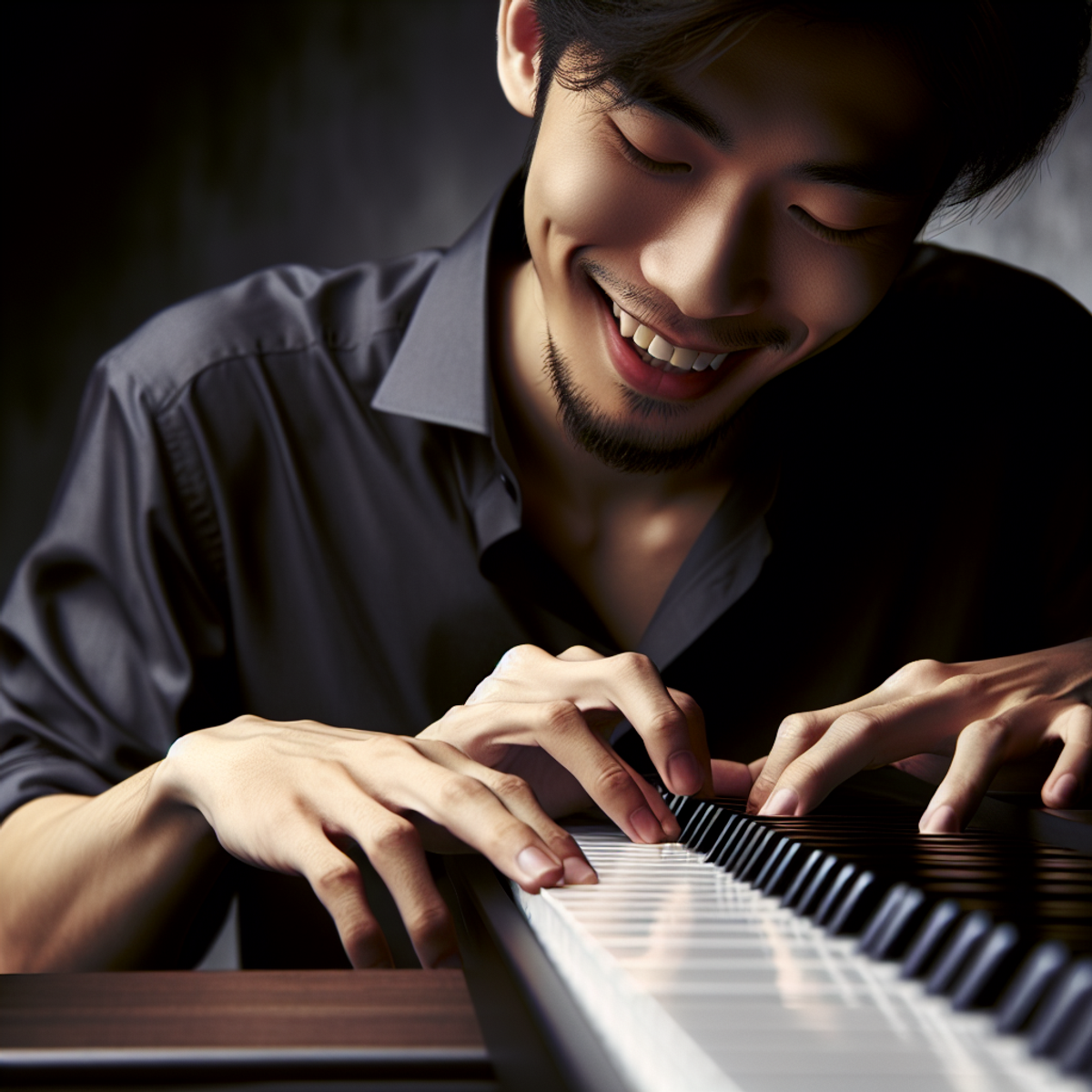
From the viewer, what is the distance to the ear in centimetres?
129

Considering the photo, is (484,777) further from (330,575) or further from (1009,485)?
(1009,485)

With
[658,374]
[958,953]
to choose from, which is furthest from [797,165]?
[958,953]

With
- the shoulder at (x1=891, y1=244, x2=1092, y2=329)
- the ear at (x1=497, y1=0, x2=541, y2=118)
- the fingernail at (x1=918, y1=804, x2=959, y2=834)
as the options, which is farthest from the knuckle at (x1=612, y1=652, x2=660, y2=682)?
the shoulder at (x1=891, y1=244, x2=1092, y2=329)

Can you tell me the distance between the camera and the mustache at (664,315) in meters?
1.13

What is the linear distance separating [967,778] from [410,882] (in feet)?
1.37

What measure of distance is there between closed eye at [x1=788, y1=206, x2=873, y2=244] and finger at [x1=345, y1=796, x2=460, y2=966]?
2.23ft

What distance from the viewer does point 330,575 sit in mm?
1470

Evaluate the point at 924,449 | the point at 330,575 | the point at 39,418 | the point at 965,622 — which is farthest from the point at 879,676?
the point at 39,418

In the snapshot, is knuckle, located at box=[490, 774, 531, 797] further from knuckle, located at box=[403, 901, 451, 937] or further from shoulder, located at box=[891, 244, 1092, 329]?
shoulder, located at box=[891, 244, 1092, 329]

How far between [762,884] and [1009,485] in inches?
50.1

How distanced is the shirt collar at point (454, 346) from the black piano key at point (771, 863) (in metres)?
0.86

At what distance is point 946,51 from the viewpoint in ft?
3.33

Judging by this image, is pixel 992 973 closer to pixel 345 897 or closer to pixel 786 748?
pixel 345 897

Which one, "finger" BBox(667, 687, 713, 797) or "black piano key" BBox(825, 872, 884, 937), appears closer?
"black piano key" BBox(825, 872, 884, 937)
